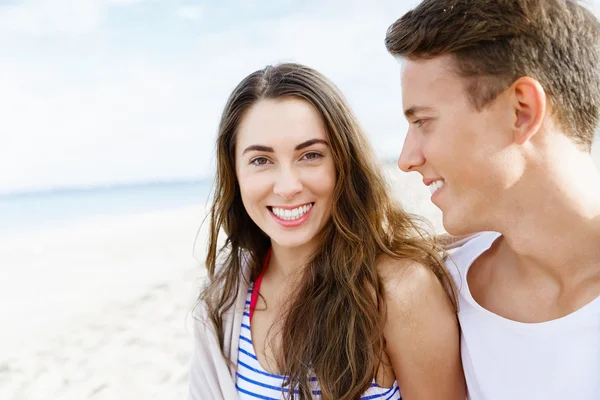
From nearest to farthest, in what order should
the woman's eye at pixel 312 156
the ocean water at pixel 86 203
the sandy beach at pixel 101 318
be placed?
the woman's eye at pixel 312 156 < the sandy beach at pixel 101 318 < the ocean water at pixel 86 203

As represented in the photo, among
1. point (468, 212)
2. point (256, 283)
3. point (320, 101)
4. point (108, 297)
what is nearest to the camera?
point (468, 212)

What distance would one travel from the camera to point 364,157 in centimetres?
269

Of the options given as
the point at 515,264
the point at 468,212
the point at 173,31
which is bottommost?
the point at 515,264

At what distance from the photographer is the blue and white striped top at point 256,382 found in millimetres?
2486

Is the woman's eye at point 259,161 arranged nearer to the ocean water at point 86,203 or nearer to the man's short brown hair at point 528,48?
the man's short brown hair at point 528,48

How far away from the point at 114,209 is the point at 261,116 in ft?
78.1

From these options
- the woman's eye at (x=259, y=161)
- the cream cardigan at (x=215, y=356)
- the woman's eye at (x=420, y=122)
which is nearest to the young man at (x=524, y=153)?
the woman's eye at (x=420, y=122)

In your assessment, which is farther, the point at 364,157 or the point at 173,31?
the point at 173,31

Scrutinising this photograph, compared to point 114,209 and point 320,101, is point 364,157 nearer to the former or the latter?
point 320,101

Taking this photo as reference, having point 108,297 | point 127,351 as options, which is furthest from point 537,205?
point 108,297

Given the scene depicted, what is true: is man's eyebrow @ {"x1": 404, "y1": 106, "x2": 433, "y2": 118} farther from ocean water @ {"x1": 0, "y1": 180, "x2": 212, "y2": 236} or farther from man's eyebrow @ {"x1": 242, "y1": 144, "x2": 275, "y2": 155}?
ocean water @ {"x1": 0, "y1": 180, "x2": 212, "y2": 236}

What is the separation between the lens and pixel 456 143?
6.37 feet

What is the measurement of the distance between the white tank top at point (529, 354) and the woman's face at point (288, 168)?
28.5 inches

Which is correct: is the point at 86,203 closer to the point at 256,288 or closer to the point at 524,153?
the point at 256,288
